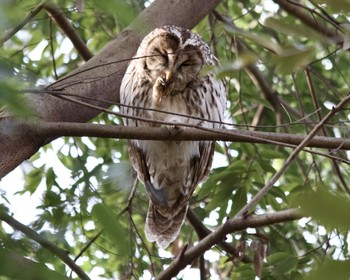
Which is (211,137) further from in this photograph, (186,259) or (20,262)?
(20,262)

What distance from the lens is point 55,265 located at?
118 cm

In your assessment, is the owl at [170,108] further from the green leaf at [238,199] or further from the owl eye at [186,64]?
the green leaf at [238,199]

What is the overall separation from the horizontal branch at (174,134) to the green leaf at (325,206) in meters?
1.14

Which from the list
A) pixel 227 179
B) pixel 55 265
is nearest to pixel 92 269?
pixel 227 179

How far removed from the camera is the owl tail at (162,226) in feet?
11.1

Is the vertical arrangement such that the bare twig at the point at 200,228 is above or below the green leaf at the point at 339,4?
above

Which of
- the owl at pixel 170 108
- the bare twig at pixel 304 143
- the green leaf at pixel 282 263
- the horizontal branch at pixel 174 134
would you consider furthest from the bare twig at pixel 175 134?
the owl at pixel 170 108

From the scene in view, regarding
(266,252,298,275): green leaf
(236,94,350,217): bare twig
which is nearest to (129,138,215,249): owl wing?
(266,252,298,275): green leaf

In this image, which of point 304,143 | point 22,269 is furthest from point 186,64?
point 22,269

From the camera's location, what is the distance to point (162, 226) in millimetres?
3418

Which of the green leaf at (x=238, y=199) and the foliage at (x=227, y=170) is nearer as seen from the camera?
the foliage at (x=227, y=170)

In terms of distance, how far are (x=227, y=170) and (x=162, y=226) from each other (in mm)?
475

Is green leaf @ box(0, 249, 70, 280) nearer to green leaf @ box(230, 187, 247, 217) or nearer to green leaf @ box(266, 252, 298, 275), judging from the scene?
green leaf @ box(266, 252, 298, 275)

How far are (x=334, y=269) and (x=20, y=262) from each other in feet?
1.48
